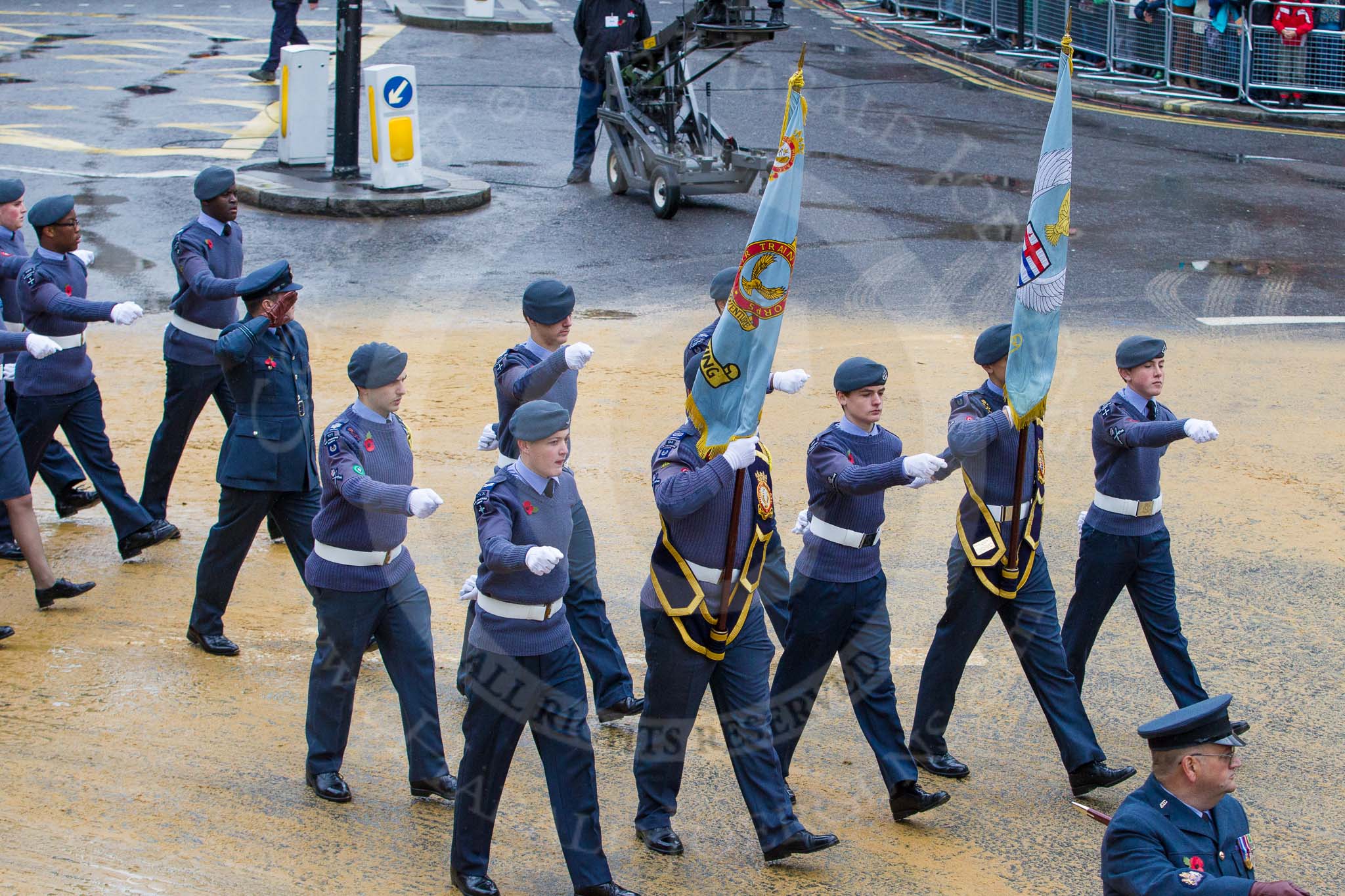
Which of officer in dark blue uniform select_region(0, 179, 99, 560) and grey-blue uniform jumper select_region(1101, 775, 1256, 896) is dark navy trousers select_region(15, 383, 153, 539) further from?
grey-blue uniform jumper select_region(1101, 775, 1256, 896)

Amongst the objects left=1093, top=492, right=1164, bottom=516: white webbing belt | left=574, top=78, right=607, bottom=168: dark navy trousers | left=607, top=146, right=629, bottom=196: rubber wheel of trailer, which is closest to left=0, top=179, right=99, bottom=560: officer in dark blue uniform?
left=1093, top=492, right=1164, bottom=516: white webbing belt

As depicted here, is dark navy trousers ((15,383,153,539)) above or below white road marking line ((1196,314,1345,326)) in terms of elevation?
below

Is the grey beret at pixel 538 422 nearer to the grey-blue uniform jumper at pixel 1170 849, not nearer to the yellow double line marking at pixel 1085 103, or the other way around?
the grey-blue uniform jumper at pixel 1170 849

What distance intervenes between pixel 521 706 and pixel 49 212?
4.26m

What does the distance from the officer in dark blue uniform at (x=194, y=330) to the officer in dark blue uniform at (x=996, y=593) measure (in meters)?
4.06

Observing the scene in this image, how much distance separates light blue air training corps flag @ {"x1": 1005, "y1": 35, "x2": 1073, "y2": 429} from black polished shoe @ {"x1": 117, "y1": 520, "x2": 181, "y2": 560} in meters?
4.66

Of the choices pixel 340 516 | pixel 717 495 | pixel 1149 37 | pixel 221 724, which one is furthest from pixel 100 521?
pixel 1149 37

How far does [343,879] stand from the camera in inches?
205

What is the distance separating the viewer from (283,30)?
20438 mm

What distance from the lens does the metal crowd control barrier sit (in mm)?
20125

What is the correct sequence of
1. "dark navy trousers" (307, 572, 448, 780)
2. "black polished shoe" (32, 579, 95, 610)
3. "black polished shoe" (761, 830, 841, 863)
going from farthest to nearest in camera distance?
"black polished shoe" (32, 579, 95, 610) < "dark navy trousers" (307, 572, 448, 780) < "black polished shoe" (761, 830, 841, 863)

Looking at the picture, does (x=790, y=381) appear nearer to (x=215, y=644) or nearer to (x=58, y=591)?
(x=215, y=644)

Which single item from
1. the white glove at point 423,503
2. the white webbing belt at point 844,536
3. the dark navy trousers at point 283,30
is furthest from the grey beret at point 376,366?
the dark navy trousers at point 283,30

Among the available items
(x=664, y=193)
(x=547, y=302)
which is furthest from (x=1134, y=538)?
(x=664, y=193)
